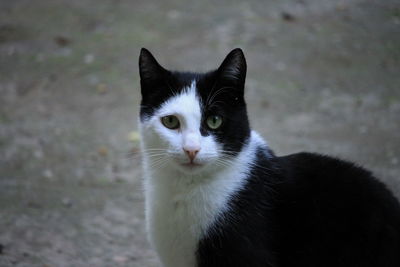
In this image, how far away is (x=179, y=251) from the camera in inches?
95.3

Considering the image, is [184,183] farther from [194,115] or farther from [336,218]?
[336,218]

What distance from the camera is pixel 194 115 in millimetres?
2361

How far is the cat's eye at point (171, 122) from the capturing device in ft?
7.84

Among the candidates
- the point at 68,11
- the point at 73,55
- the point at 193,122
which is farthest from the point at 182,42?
the point at 193,122

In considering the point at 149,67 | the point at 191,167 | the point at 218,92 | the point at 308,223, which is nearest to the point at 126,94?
the point at 149,67

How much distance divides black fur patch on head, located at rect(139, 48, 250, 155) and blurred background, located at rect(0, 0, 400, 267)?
866 mm

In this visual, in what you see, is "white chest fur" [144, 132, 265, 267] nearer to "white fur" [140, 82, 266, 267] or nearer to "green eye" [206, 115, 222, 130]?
"white fur" [140, 82, 266, 267]

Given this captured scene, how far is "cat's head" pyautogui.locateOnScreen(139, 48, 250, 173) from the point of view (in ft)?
7.66

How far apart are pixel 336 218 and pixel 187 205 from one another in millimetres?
659

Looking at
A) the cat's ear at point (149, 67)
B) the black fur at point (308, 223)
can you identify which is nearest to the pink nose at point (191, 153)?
the black fur at point (308, 223)

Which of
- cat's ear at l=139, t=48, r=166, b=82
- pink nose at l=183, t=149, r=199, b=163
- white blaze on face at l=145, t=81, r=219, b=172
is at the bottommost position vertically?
pink nose at l=183, t=149, r=199, b=163

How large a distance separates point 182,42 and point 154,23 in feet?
2.14

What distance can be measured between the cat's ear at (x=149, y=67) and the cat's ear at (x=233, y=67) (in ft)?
0.94

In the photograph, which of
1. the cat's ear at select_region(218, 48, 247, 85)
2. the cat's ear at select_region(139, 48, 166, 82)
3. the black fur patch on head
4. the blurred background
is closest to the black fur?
the black fur patch on head
